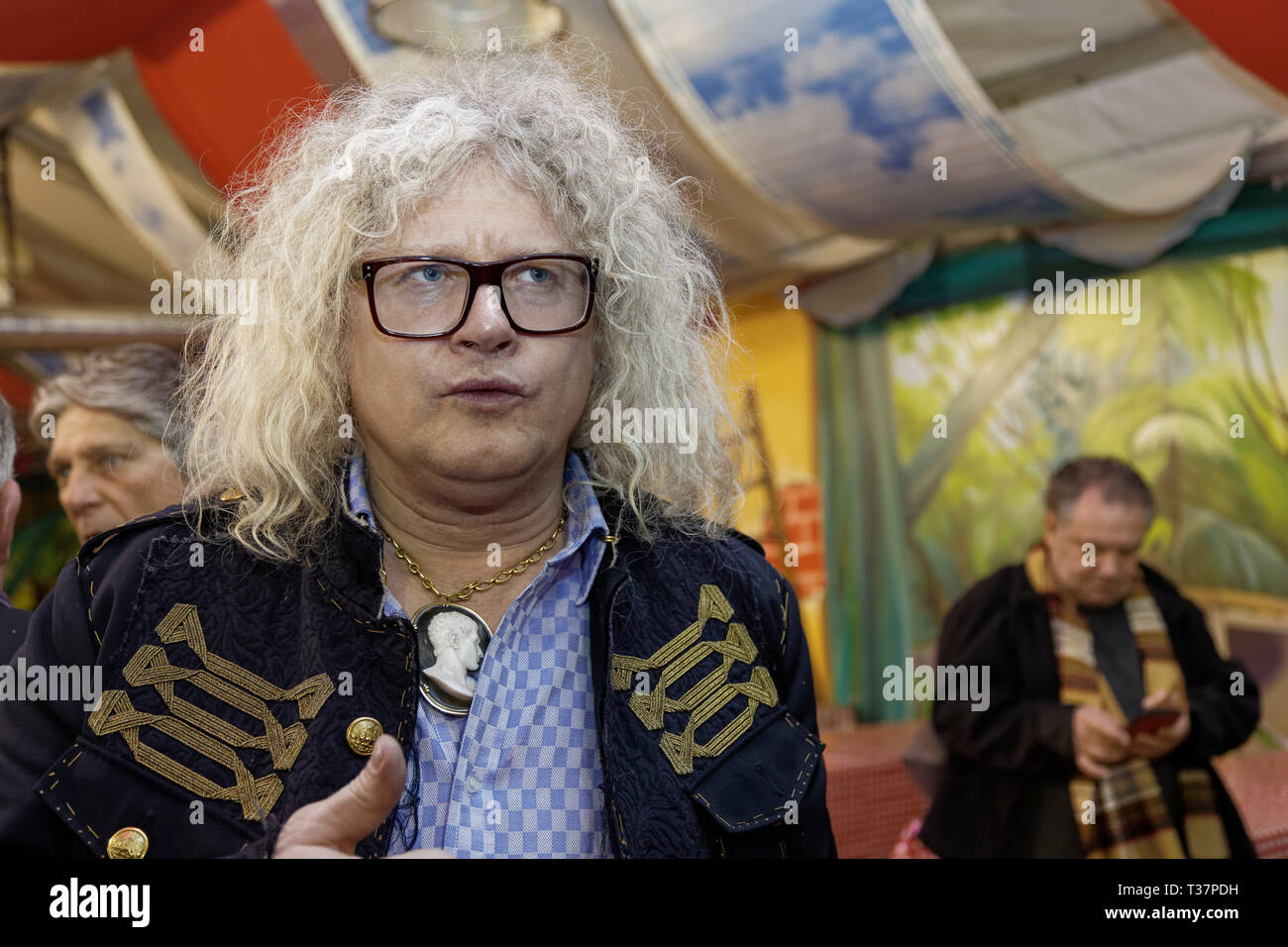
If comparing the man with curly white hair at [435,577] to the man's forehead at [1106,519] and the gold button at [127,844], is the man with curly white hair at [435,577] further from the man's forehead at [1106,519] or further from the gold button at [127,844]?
the man's forehead at [1106,519]

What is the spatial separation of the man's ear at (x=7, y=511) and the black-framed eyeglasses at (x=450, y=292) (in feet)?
3.36

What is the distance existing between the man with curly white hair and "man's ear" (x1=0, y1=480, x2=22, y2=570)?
62 centimetres

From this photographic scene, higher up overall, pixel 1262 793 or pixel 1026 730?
pixel 1026 730

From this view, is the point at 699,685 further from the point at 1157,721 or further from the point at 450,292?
the point at 1157,721

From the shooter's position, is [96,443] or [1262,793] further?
[1262,793]

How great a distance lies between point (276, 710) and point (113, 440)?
1.22 m

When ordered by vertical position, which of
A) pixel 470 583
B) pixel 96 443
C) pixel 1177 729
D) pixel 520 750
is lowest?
pixel 1177 729

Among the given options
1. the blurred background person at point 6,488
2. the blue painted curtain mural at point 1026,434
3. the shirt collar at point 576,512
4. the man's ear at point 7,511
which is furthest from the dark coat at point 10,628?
the blue painted curtain mural at point 1026,434

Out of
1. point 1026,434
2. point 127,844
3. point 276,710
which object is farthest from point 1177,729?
point 127,844

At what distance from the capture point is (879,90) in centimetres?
301

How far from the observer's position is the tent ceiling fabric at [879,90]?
297 centimetres

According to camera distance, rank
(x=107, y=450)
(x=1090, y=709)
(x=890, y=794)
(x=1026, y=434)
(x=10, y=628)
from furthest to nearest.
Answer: (x=1026, y=434), (x=890, y=794), (x=1090, y=709), (x=107, y=450), (x=10, y=628)

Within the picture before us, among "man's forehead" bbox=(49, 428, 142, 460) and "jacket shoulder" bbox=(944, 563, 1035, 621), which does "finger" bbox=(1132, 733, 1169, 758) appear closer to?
"jacket shoulder" bbox=(944, 563, 1035, 621)

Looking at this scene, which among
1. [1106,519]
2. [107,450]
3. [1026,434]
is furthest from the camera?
[1026,434]
